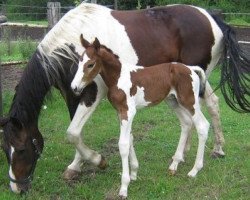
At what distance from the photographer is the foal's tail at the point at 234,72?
17.2 ft

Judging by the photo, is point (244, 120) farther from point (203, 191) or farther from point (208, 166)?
point (203, 191)

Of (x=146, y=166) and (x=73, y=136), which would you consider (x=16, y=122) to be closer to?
(x=73, y=136)

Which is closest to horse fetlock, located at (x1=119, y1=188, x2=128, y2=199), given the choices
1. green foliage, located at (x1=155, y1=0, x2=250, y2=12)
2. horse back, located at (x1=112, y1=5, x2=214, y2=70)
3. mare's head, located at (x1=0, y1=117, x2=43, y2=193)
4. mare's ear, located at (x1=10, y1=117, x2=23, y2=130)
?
mare's head, located at (x1=0, y1=117, x2=43, y2=193)

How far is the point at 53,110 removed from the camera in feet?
26.5

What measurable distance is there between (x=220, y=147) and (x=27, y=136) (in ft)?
7.88

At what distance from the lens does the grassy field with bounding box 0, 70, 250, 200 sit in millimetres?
4465

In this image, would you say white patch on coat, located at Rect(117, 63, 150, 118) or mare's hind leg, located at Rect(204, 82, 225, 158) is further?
mare's hind leg, located at Rect(204, 82, 225, 158)

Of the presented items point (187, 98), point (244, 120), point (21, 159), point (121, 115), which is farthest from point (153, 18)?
point (244, 120)

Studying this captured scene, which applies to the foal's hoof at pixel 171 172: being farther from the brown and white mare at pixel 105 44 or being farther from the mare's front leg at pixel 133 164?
the brown and white mare at pixel 105 44

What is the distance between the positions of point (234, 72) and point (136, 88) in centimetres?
144

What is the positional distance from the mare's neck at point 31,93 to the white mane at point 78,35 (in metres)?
0.08

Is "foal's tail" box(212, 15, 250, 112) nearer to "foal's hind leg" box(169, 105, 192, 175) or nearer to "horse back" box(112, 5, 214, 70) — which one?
"horse back" box(112, 5, 214, 70)

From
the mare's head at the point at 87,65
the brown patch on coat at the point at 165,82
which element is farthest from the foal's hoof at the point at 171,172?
the mare's head at the point at 87,65

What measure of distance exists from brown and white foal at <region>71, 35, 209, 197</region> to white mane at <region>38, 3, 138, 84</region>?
367mm
